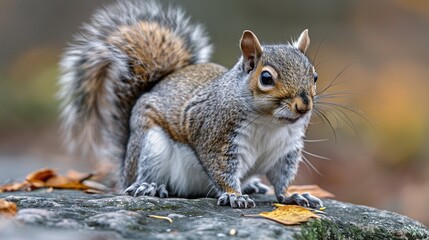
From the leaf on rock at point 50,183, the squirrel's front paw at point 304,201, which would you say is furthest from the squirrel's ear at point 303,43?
the leaf on rock at point 50,183

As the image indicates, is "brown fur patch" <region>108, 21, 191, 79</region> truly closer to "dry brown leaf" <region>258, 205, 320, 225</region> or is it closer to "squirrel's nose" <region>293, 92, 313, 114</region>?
"squirrel's nose" <region>293, 92, 313, 114</region>

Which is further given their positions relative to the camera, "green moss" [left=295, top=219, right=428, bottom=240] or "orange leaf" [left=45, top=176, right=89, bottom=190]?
"orange leaf" [left=45, top=176, right=89, bottom=190]

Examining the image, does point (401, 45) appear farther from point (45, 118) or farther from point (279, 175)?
point (279, 175)

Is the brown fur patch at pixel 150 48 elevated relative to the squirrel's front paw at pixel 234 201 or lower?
elevated

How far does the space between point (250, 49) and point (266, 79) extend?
9.0 inches

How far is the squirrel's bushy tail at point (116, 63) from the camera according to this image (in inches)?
134

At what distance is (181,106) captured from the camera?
3074 millimetres

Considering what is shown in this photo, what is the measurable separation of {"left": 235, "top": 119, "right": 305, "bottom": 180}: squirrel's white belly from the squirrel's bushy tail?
0.84 meters

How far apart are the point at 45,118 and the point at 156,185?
5.37 meters

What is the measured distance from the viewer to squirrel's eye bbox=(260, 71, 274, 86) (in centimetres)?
255

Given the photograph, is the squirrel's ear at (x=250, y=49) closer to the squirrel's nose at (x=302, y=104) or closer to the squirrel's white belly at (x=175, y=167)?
the squirrel's nose at (x=302, y=104)

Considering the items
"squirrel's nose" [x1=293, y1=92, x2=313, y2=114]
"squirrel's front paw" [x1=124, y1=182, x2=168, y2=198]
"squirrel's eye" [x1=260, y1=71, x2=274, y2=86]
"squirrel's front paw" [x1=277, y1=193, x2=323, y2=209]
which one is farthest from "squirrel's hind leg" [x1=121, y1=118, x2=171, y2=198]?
"squirrel's nose" [x1=293, y1=92, x2=313, y2=114]

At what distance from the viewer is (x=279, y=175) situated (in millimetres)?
2896

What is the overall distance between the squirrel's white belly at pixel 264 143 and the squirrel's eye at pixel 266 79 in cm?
15
